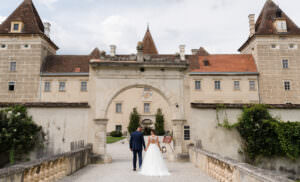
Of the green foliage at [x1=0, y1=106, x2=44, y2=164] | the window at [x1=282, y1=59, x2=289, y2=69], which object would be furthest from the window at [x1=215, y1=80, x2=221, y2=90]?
the green foliage at [x1=0, y1=106, x2=44, y2=164]

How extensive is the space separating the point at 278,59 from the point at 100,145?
24.4m

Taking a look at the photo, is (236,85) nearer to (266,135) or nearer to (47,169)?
(266,135)

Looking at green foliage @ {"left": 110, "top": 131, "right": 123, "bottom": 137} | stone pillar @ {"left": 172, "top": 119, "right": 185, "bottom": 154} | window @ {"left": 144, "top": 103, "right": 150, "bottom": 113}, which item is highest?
window @ {"left": 144, "top": 103, "right": 150, "bottom": 113}

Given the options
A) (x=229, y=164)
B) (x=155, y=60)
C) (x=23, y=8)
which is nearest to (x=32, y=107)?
(x=155, y=60)

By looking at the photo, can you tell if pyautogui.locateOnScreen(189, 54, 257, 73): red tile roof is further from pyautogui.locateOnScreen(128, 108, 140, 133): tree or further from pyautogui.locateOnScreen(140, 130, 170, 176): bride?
pyautogui.locateOnScreen(140, 130, 170, 176): bride

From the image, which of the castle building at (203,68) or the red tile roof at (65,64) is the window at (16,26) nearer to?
the castle building at (203,68)

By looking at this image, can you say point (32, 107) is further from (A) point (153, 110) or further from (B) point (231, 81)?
(A) point (153, 110)

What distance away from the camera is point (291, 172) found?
10602mm

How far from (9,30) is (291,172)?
30.1 metres

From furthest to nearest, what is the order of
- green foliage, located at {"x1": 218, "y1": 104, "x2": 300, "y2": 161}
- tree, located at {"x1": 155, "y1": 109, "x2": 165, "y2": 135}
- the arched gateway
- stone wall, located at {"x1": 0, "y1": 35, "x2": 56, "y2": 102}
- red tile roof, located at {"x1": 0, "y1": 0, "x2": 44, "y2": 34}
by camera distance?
1. tree, located at {"x1": 155, "y1": 109, "x2": 165, "y2": 135}
2. red tile roof, located at {"x1": 0, "y1": 0, "x2": 44, "y2": 34}
3. stone wall, located at {"x1": 0, "y1": 35, "x2": 56, "y2": 102}
4. the arched gateway
5. green foliage, located at {"x1": 218, "y1": 104, "x2": 300, "y2": 161}

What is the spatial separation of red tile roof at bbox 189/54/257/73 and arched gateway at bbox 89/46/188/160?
54.5 ft

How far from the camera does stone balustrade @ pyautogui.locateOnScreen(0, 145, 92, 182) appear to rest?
4559mm

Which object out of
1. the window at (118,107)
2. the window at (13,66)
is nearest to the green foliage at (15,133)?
the window at (13,66)

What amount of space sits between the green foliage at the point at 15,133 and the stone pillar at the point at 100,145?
112 inches
